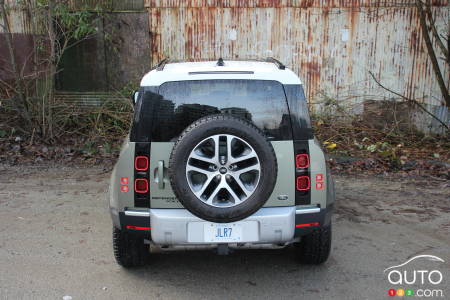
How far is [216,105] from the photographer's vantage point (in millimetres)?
3646

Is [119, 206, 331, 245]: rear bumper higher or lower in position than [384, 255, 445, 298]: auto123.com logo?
higher

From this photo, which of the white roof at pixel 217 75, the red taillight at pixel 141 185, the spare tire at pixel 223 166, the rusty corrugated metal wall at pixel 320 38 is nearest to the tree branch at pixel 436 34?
the rusty corrugated metal wall at pixel 320 38

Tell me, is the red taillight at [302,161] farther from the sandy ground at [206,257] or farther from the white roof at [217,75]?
the sandy ground at [206,257]

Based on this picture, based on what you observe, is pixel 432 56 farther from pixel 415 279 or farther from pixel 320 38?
pixel 415 279

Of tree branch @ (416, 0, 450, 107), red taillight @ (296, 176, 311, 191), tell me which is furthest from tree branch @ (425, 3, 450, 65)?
red taillight @ (296, 176, 311, 191)

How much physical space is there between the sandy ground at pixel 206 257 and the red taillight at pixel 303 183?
0.88m

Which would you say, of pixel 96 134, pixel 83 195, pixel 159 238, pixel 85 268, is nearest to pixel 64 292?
pixel 85 268

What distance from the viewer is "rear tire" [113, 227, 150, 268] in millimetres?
4008

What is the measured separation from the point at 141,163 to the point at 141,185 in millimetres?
175

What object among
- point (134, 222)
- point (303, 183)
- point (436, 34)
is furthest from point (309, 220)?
point (436, 34)

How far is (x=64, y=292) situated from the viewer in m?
3.75

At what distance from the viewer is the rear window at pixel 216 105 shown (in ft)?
11.9

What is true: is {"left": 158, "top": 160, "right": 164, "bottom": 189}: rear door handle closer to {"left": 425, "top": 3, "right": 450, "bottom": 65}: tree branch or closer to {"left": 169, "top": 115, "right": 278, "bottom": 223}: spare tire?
{"left": 169, "top": 115, "right": 278, "bottom": 223}: spare tire

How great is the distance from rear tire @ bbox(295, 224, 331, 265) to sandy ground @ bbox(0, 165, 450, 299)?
Result: 9 cm
